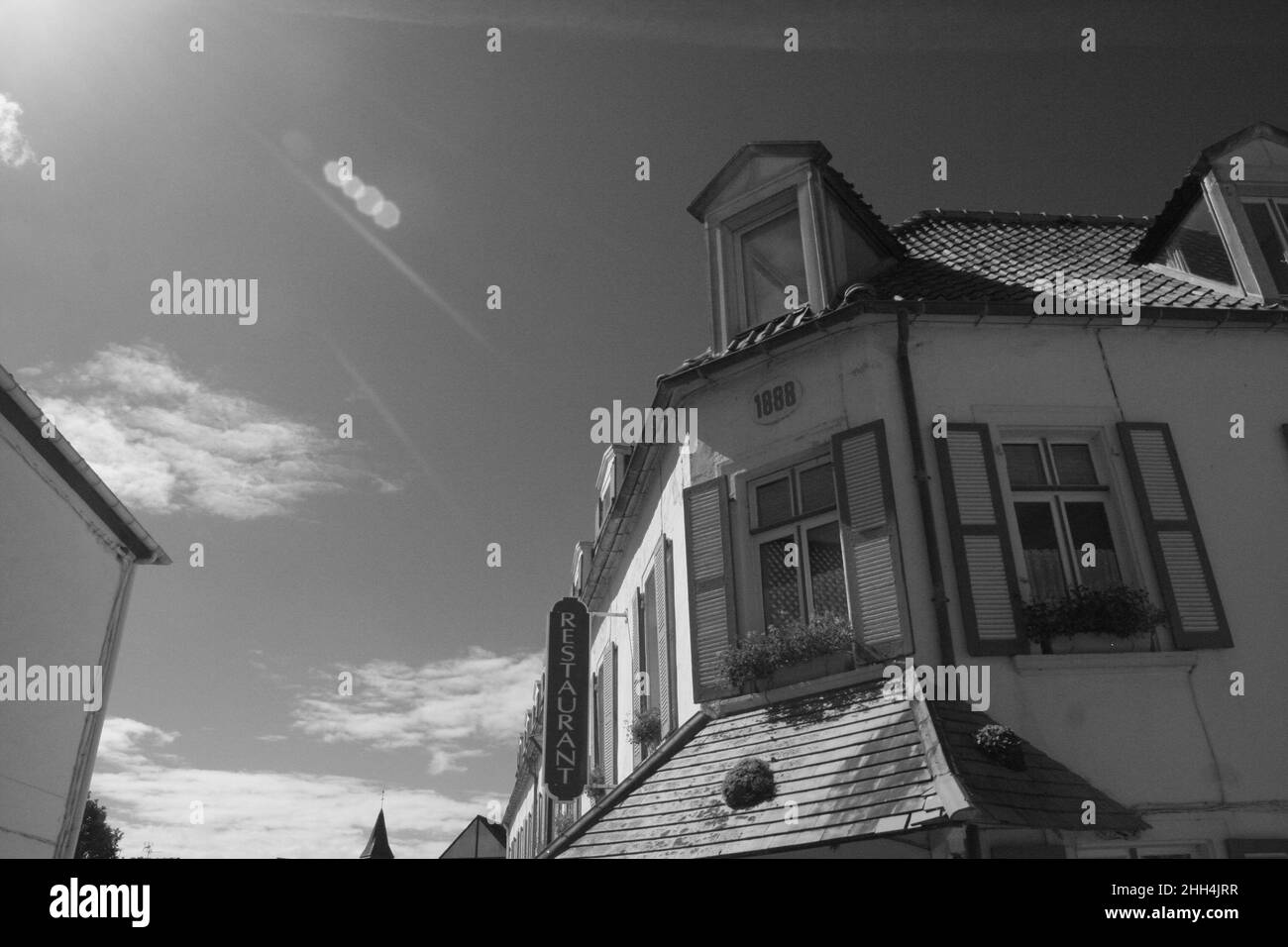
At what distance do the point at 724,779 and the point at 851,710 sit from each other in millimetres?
1232

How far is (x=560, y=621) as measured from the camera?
11789 millimetres

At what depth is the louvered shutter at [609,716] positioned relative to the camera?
1357 centimetres

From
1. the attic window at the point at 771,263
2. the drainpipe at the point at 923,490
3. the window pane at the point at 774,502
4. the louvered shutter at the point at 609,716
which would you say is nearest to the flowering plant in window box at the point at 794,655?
the drainpipe at the point at 923,490

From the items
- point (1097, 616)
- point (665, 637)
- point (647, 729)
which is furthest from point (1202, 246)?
point (647, 729)

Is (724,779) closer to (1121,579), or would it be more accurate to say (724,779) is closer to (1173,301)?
(1121,579)

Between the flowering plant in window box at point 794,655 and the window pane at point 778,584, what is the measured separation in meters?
0.14

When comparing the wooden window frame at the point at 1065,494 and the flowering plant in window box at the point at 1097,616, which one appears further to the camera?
the wooden window frame at the point at 1065,494

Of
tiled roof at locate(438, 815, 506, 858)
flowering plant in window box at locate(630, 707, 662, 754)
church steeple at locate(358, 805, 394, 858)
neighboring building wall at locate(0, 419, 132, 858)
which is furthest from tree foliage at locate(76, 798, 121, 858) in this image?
flowering plant in window box at locate(630, 707, 662, 754)

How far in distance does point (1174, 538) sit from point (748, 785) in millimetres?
4513

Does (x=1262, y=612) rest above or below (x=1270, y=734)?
above

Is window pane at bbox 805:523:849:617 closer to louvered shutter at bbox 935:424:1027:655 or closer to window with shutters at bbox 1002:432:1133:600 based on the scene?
louvered shutter at bbox 935:424:1027:655

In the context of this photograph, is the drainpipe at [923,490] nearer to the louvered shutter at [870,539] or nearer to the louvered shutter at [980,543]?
the louvered shutter at [980,543]
